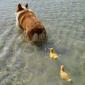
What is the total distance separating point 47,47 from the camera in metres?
6.65

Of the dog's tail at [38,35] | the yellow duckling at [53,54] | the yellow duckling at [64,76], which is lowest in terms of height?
the yellow duckling at [64,76]

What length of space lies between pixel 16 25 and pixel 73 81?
3146 millimetres

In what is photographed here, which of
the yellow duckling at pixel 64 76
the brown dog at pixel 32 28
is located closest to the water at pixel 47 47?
the yellow duckling at pixel 64 76

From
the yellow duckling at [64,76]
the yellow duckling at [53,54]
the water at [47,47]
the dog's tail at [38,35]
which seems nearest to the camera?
the yellow duckling at [64,76]

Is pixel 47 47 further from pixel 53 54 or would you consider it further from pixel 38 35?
pixel 53 54

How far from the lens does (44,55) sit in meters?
6.31

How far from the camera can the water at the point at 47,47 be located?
18.2 ft

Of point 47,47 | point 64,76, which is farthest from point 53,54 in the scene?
point 64,76

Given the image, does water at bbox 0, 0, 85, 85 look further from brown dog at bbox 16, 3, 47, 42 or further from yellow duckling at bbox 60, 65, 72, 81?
brown dog at bbox 16, 3, 47, 42

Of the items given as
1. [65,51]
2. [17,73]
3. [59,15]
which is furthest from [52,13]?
[17,73]

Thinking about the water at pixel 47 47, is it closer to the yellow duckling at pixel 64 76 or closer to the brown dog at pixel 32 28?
the yellow duckling at pixel 64 76

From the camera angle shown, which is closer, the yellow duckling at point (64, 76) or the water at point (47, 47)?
the yellow duckling at point (64, 76)

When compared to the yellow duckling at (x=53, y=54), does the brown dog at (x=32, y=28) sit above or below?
above

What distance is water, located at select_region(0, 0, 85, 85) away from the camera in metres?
5.55
